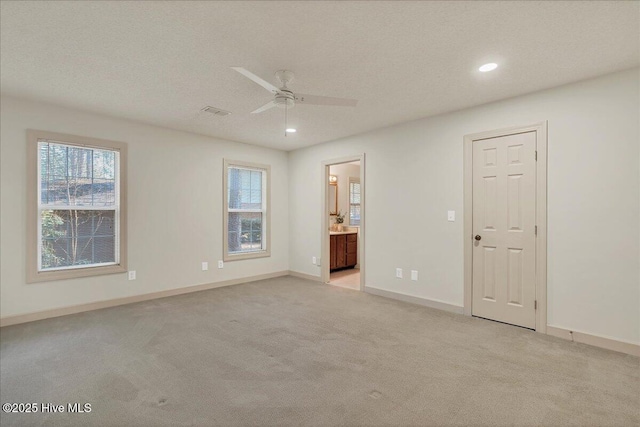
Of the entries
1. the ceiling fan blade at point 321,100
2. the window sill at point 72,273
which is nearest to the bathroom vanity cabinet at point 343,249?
the window sill at point 72,273

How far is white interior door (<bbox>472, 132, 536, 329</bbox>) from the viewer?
10.7 feet

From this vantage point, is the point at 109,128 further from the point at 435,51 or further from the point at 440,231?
the point at 440,231

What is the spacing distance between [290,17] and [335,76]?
891 mm

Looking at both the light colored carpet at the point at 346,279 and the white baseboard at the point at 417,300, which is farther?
the light colored carpet at the point at 346,279

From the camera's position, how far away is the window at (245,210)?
5383mm

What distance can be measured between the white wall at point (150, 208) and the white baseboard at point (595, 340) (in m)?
4.38

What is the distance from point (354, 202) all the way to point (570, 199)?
4.80 meters

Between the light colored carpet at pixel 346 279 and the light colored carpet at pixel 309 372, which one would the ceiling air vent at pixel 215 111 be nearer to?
the light colored carpet at pixel 309 372

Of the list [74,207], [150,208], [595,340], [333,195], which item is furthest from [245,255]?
[595,340]

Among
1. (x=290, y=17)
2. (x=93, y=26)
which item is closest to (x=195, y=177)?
(x=93, y=26)

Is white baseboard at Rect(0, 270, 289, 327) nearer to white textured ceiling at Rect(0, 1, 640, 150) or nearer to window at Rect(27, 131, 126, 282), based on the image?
window at Rect(27, 131, 126, 282)

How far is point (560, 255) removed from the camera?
3.06m

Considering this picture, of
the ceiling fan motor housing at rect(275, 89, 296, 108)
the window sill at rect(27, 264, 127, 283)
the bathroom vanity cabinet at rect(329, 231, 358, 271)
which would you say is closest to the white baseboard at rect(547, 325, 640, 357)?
the ceiling fan motor housing at rect(275, 89, 296, 108)

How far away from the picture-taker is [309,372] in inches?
93.0
